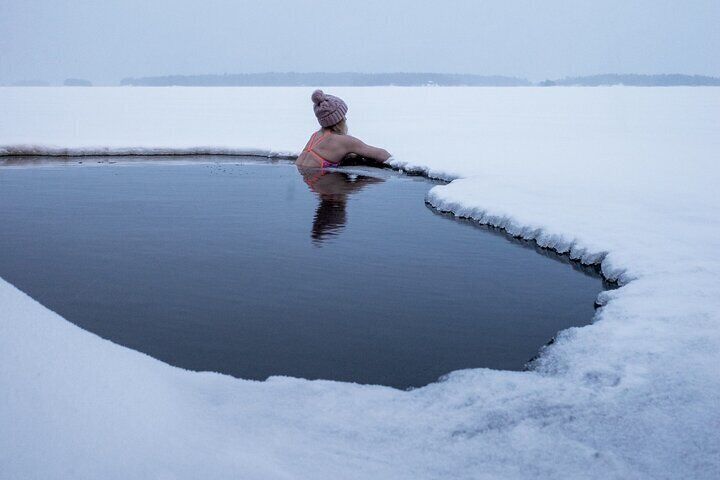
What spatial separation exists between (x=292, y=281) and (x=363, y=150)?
7769 millimetres

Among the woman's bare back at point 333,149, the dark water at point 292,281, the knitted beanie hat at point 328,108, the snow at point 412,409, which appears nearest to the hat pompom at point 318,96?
the knitted beanie hat at point 328,108

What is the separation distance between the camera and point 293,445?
2842mm

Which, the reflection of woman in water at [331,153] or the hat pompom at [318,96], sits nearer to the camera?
the reflection of woman in water at [331,153]

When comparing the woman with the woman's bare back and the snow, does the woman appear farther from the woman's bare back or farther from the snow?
the snow

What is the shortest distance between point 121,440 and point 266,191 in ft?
27.0

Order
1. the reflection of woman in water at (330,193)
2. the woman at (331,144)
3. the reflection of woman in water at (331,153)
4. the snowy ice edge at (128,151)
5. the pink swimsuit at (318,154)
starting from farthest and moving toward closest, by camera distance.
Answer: the snowy ice edge at (128,151) → the pink swimsuit at (318,154) → the woman at (331,144) → the reflection of woman in water at (331,153) → the reflection of woman in water at (330,193)

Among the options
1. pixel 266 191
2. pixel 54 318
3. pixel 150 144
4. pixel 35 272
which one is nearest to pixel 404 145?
pixel 150 144

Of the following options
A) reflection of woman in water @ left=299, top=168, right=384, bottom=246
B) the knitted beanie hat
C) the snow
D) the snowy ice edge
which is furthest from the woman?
the snow

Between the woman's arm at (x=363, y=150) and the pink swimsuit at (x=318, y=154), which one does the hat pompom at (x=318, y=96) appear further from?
the woman's arm at (x=363, y=150)

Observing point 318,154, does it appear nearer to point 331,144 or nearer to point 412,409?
point 331,144

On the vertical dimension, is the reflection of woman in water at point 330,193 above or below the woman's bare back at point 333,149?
below

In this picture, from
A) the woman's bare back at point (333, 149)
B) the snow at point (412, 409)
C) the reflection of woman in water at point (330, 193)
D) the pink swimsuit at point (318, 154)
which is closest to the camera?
the snow at point (412, 409)

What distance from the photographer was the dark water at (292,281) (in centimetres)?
432

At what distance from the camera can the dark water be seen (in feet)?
14.2
